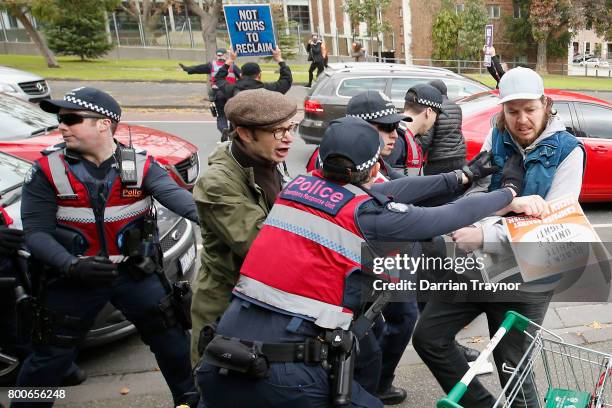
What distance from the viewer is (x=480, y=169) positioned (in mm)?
2953

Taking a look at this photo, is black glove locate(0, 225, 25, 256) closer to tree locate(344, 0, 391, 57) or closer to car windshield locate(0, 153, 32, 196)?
car windshield locate(0, 153, 32, 196)

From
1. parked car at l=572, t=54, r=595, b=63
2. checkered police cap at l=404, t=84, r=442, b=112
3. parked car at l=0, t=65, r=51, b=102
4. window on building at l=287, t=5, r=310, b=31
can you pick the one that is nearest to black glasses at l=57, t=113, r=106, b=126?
checkered police cap at l=404, t=84, r=442, b=112

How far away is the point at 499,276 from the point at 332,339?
35.2 inches

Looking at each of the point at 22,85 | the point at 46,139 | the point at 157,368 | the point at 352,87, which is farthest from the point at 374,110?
the point at 22,85

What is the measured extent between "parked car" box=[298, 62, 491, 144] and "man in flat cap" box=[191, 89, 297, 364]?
7751mm

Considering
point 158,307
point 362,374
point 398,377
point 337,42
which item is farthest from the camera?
point 337,42

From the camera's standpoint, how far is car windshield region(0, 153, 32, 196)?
4.55 metres

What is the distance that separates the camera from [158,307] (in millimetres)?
3287

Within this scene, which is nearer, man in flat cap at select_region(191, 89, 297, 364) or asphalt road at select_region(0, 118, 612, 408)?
man in flat cap at select_region(191, 89, 297, 364)

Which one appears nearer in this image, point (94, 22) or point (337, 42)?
point (94, 22)

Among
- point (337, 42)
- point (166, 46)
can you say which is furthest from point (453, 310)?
point (337, 42)

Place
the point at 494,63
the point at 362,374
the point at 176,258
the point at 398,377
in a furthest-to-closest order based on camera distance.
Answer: the point at 494,63, the point at 176,258, the point at 398,377, the point at 362,374

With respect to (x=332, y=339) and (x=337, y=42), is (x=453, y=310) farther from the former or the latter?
(x=337, y=42)

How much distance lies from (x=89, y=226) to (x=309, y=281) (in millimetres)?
1442
